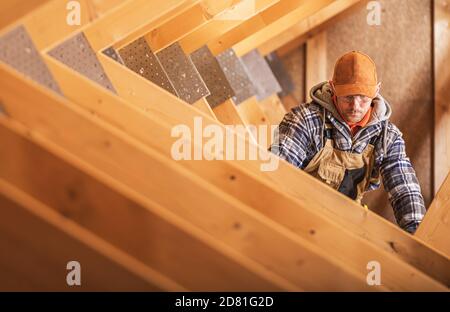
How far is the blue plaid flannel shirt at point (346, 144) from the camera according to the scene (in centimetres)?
277

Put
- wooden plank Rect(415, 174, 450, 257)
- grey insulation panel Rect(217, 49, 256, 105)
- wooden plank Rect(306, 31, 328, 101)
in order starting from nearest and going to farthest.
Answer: wooden plank Rect(415, 174, 450, 257), grey insulation panel Rect(217, 49, 256, 105), wooden plank Rect(306, 31, 328, 101)

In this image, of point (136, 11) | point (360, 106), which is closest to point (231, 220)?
point (136, 11)

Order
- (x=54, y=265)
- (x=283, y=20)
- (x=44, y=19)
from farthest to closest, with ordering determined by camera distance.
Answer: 1. (x=283, y=20)
2. (x=44, y=19)
3. (x=54, y=265)

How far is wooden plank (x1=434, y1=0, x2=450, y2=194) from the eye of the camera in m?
4.37

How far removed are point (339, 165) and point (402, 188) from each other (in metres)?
0.30

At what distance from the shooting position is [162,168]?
1.56 meters

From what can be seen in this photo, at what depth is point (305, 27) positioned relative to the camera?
4574mm

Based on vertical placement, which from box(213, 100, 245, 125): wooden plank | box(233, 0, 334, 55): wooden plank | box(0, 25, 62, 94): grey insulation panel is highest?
box(233, 0, 334, 55): wooden plank

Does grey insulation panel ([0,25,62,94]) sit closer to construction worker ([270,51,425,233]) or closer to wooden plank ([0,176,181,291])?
wooden plank ([0,176,181,291])

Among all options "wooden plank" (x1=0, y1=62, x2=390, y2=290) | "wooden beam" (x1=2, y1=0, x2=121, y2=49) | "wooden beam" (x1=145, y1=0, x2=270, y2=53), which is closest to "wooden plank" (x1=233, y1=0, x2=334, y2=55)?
"wooden beam" (x1=145, y1=0, x2=270, y2=53)

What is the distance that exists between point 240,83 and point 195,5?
145 cm

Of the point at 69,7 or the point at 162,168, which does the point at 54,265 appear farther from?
the point at 69,7

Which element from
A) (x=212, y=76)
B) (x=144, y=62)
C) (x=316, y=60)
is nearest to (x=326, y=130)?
(x=144, y=62)

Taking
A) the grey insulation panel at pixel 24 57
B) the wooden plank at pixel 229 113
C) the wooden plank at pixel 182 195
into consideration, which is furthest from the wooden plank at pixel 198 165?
the wooden plank at pixel 229 113
